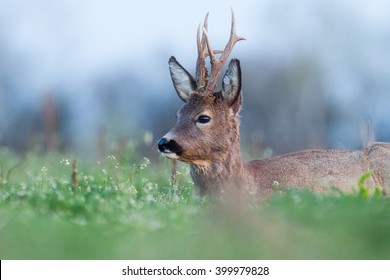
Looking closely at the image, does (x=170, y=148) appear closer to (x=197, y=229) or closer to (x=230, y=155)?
(x=230, y=155)

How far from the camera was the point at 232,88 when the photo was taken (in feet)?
33.9

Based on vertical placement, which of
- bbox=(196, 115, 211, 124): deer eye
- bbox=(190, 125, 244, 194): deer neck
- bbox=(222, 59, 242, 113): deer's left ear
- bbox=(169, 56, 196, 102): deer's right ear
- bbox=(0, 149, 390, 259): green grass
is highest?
bbox=(169, 56, 196, 102): deer's right ear

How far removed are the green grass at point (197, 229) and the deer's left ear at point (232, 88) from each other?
6.59 ft

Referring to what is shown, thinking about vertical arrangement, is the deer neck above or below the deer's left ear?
below

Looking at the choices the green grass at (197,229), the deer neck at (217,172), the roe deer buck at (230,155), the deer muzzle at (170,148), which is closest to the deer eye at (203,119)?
the roe deer buck at (230,155)

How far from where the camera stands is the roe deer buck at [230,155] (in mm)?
9898

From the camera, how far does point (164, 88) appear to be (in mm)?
53438

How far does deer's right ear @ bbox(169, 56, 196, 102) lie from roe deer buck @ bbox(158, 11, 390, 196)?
0.04 ft

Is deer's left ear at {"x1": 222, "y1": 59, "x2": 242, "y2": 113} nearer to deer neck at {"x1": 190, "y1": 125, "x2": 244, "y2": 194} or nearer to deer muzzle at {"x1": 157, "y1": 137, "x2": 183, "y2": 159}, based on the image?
deer neck at {"x1": 190, "y1": 125, "x2": 244, "y2": 194}

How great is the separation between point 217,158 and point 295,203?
7.62 feet

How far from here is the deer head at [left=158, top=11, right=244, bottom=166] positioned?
32.3 feet

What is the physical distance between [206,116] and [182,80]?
29.7 inches

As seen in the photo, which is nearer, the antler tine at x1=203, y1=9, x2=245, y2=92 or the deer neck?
the deer neck

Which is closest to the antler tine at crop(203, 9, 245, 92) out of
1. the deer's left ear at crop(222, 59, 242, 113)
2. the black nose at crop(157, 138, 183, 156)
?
the deer's left ear at crop(222, 59, 242, 113)
